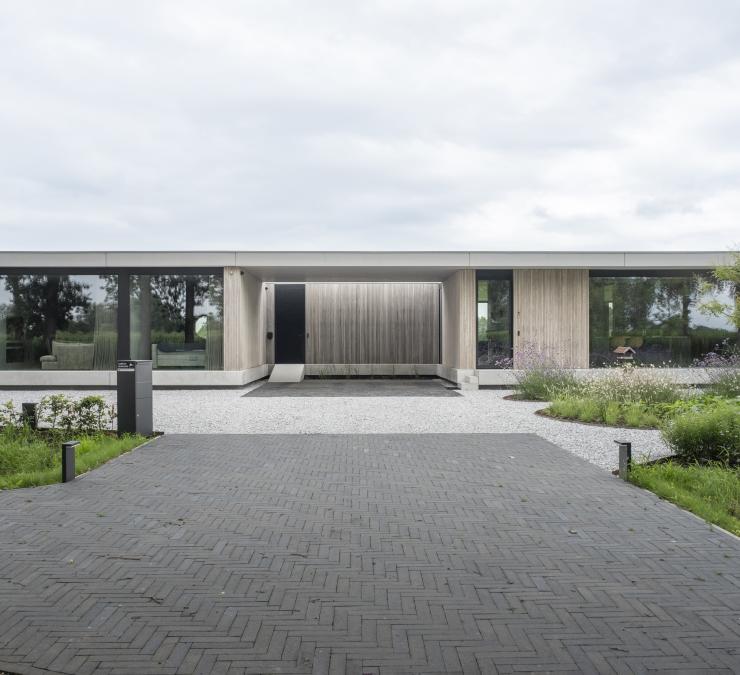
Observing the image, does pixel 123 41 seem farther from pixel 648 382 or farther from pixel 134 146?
pixel 648 382

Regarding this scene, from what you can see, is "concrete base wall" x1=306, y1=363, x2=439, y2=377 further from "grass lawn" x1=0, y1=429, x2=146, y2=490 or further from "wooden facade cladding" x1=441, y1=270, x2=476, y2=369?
"grass lawn" x1=0, y1=429, x2=146, y2=490

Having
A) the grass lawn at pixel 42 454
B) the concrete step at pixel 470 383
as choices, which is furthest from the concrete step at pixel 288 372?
the grass lawn at pixel 42 454

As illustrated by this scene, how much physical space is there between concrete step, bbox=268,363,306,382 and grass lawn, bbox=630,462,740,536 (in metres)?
14.9

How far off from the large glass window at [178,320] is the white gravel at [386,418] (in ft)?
6.45

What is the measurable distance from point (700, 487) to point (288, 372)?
16290mm

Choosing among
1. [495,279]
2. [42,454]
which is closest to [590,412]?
[495,279]

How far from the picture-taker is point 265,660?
2.70m

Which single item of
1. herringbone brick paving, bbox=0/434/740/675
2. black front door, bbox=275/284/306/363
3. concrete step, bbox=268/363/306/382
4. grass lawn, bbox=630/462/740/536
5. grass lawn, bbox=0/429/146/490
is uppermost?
black front door, bbox=275/284/306/363

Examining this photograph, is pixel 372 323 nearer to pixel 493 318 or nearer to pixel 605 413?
pixel 493 318

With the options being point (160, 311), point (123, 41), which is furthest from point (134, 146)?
point (123, 41)

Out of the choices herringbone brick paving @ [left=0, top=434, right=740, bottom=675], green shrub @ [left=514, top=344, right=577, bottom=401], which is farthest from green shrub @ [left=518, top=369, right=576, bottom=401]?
herringbone brick paving @ [left=0, top=434, right=740, bottom=675]

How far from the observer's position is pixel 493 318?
16.5 m

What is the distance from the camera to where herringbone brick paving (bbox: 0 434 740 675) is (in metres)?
2.75

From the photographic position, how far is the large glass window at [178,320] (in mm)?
16312
